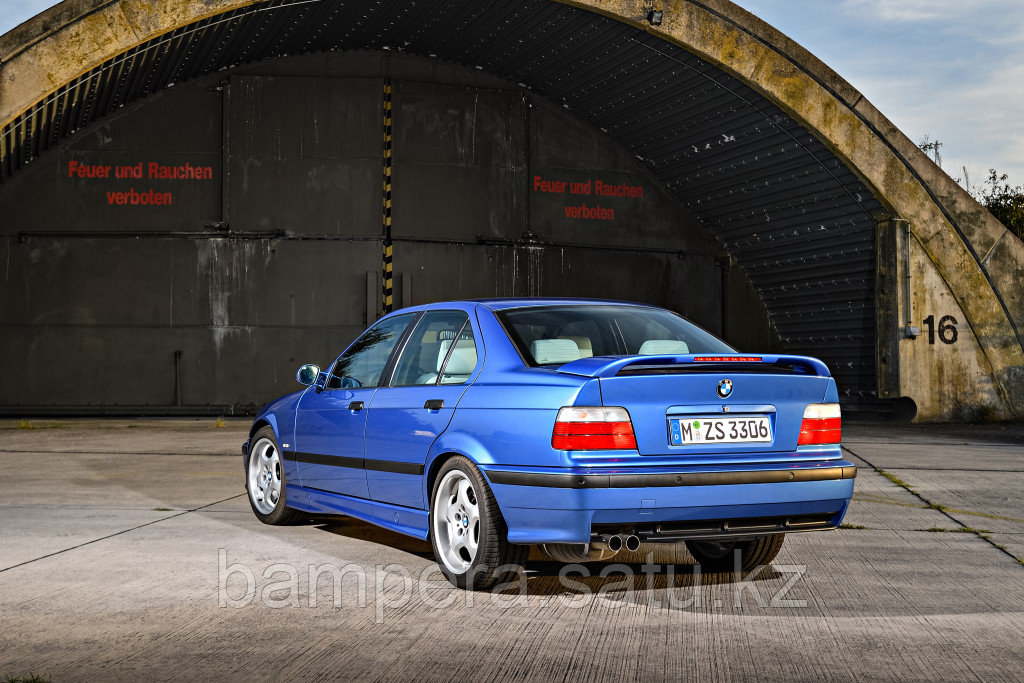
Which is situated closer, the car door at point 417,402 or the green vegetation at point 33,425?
the car door at point 417,402

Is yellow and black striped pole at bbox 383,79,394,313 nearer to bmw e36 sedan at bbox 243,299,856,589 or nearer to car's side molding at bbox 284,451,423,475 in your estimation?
car's side molding at bbox 284,451,423,475

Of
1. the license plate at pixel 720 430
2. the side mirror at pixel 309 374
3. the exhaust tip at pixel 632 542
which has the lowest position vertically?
the exhaust tip at pixel 632 542

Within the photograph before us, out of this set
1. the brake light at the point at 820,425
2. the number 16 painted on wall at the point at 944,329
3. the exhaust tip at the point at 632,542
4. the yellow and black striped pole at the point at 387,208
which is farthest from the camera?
the yellow and black striped pole at the point at 387,208

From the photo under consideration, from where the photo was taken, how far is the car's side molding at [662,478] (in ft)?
15.1

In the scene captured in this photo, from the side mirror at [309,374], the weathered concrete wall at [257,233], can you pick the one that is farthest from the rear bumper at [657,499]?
the weathered concrete wall at [257,233]

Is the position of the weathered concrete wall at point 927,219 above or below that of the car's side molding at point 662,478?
above

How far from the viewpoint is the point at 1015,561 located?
596 cm

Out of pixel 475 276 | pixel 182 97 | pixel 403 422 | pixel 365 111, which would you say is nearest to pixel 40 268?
pixel 182 97

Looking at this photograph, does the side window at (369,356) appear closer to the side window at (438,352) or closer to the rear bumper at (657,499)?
the side window at (438,352)

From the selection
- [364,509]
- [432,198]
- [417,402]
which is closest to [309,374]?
[364,509]

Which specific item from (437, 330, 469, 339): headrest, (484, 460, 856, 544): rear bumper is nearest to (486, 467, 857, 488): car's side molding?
(484, 460, 856, 544): rear bumper

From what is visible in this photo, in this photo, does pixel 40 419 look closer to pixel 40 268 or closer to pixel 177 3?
pixel 40 268

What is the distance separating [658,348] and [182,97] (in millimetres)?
16008

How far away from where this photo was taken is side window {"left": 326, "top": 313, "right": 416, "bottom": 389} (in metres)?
6.50
